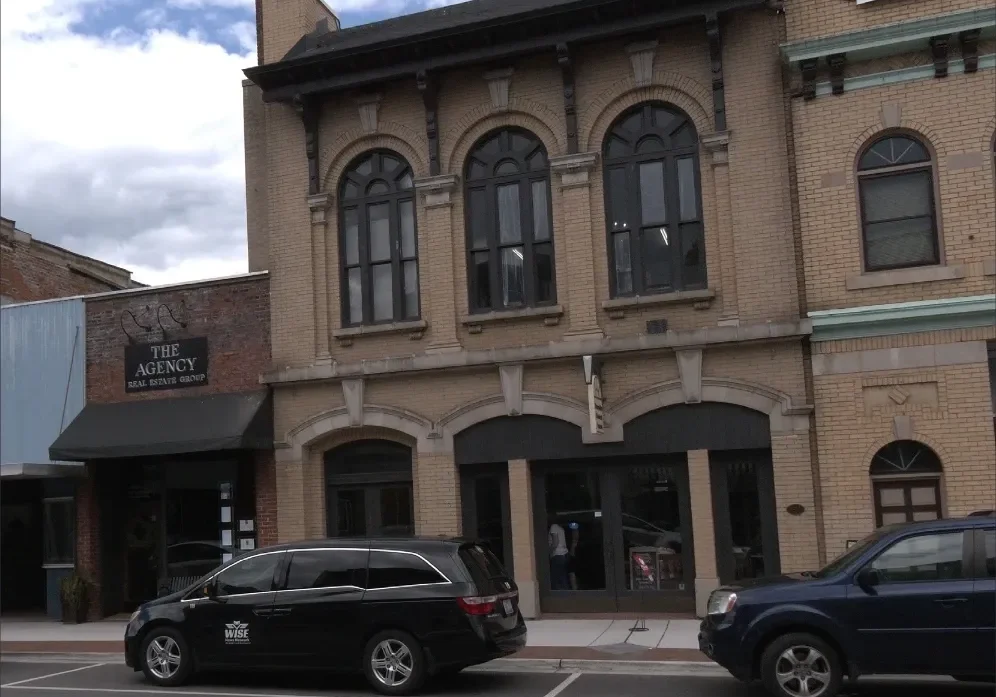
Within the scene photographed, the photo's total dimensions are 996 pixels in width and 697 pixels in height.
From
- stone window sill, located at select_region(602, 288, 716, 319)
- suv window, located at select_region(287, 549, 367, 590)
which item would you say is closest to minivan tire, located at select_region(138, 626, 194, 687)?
suv window, located at select_region(287, 549, 367, 590)

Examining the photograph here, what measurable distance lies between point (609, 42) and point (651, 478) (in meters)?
6.66

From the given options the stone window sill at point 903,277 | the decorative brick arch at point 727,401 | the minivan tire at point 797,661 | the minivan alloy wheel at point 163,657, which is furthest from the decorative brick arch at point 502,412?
the minivan tire at point 797,661

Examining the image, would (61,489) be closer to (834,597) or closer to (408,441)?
(408,441)

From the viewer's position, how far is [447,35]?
54.5ft

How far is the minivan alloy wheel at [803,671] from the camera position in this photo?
995 cm

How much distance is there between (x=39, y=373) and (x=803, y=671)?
15.2 metres

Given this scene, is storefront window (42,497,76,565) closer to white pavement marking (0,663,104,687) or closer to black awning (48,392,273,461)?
black awning (48,392,273,461)

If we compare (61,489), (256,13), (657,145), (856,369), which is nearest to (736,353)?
(856,369)

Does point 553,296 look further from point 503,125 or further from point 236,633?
point 236,633

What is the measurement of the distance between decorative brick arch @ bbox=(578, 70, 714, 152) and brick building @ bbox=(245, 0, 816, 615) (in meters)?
0.04

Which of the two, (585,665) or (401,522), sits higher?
(401,522)

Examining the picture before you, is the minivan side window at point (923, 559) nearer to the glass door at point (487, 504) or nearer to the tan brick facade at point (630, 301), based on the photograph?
the tan brick facade at point (630, 301)

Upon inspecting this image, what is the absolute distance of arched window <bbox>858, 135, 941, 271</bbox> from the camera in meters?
15.0

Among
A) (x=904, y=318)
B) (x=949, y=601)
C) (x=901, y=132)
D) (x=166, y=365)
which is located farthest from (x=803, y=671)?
(x=166, y=365)
